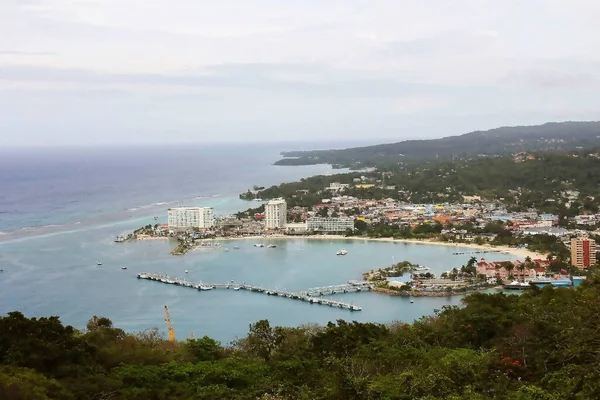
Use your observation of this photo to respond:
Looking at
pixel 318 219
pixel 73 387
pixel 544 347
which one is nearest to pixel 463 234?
pixel 318 219

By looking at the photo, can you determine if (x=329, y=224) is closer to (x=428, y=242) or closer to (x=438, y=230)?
(x=438, y=230)

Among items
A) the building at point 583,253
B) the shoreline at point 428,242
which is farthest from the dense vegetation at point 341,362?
the shoreline at point 428,242

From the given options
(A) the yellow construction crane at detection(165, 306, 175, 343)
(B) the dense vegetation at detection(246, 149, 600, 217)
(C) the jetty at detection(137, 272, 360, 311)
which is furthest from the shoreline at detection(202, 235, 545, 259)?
(A) the yellow construction crane at detection(165, 306, 175, 343)

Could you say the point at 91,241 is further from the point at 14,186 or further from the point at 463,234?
the point at 14,186

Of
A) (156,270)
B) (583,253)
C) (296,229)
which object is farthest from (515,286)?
(296,229)

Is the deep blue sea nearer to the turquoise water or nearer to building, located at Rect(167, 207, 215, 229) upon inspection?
the turquoise water
